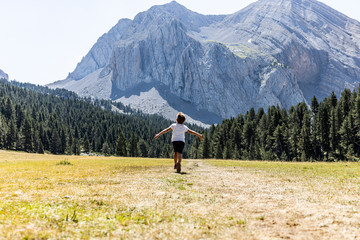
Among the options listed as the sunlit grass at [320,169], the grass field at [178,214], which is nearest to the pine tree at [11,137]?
the sunlit grass at [320,169]

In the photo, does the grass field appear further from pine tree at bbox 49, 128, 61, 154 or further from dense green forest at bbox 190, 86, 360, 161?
pine tree at bbox 49, 128, 61, 154

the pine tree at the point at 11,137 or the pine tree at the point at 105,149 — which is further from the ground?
the pine tree at the point at 11,137

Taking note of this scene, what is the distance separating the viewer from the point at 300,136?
8419 centimetres

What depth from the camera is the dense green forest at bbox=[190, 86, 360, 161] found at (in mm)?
72081

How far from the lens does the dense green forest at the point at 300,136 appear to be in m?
72.1

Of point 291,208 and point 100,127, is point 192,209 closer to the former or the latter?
point 291,208

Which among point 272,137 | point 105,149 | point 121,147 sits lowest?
point 105,149

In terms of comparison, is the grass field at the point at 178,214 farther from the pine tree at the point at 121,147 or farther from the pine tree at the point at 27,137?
the pine tree at the point at 27,137

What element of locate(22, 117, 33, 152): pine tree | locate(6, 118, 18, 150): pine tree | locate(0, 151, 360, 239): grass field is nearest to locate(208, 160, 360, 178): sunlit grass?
locate(0, 151, 360, 239): grass field

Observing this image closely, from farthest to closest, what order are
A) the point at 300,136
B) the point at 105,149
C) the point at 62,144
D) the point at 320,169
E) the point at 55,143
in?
1. the point at 105,149
2. the point at 62,144
3. the point at 55,143
4. the point at 300,136
5. the point at 320,169

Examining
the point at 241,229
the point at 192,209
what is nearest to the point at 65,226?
the point at 192,209

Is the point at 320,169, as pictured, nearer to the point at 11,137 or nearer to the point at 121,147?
the point at 121,147

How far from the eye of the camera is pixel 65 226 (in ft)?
17.1

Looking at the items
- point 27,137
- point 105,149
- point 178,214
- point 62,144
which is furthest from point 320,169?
point 62,144
